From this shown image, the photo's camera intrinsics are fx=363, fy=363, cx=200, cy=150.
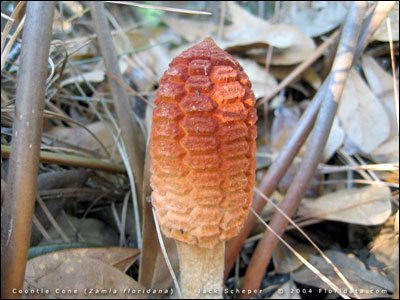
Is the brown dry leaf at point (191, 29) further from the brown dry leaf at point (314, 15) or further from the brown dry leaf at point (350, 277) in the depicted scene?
the brown dry leaf at point (350, 277)

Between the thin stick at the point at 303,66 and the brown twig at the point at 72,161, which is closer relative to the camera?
the brown twig at the point at 72,161

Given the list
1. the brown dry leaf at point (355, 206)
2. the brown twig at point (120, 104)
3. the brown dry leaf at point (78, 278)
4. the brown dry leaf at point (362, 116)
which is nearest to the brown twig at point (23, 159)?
the brown dry leaf at point (78, 278)

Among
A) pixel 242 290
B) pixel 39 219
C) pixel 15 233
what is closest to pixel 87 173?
pixel 39 219

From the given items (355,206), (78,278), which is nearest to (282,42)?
(355,206)

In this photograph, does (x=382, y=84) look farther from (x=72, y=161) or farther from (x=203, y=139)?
(x=72, y=161)

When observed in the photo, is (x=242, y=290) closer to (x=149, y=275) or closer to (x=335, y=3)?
(x=149, y=275)

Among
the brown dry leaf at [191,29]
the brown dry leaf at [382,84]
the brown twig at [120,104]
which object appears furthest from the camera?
the brown dry leaf at [191,29]
